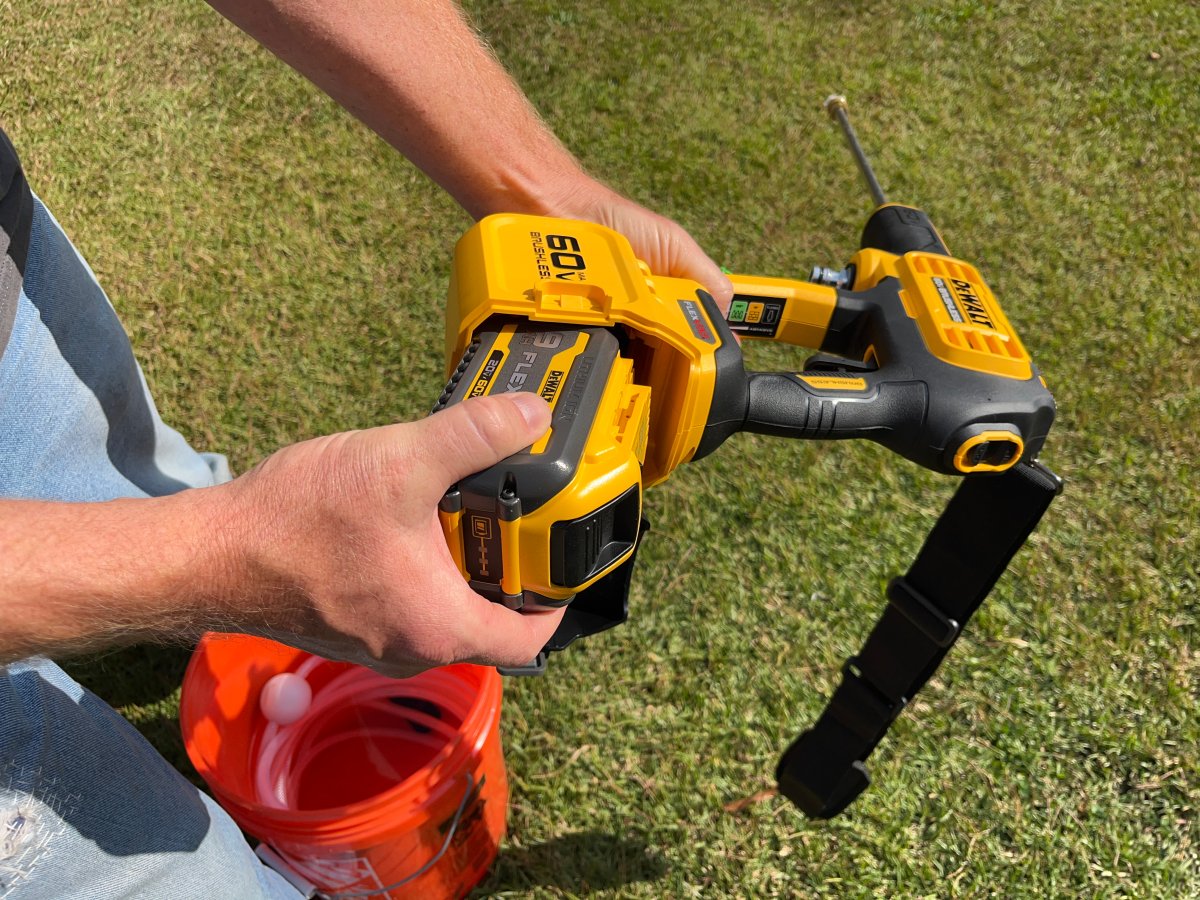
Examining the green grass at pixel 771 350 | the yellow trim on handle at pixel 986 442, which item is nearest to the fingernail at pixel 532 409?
the yellow trim on handle at pixel 986 442

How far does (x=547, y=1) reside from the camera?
3871 mm

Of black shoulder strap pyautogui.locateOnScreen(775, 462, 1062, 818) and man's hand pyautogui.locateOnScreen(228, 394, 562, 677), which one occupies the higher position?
man's hand pyautogui.locateOnScreen(228, 394, 562, 677)

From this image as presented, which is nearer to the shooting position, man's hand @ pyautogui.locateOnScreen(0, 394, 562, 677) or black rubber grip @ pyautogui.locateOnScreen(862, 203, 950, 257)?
man's hand @ pyautogui.locateOnScreen(0, 394, 562, 677)

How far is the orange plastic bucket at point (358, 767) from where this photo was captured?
4.66 ft

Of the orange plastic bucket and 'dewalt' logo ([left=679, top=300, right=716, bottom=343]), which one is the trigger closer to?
'dewalt' logo ([left=679, top=300, right=716, bottom=343])

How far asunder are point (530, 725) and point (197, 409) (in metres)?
1.46

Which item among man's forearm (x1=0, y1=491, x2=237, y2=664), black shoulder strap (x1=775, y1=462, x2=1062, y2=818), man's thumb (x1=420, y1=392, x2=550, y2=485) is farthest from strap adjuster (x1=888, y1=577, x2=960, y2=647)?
man's forearm (x1=0, y1=491, x2=237, y2=664)

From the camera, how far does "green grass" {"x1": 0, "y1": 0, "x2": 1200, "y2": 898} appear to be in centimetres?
200

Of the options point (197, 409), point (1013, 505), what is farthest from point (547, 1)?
point (1013, 505)

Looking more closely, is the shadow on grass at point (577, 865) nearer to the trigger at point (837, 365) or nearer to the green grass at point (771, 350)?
the green grass at point (771, 350)

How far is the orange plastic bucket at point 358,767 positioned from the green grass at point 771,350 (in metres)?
0.28

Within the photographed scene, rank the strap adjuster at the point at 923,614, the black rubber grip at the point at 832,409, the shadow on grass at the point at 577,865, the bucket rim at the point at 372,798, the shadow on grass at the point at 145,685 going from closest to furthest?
the black rubber grip at the point at 832,409
the bucket rim at the point at 372,798
the strap adjuster at the point at 923,614
the shadow on grass at the point at 577,865
the shadow on grass at the point at 145,685

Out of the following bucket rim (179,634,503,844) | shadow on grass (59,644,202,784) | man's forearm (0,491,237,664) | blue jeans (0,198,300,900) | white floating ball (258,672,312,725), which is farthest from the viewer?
shadow on grass (59,644,202,784)

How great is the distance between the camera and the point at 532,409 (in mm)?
990
